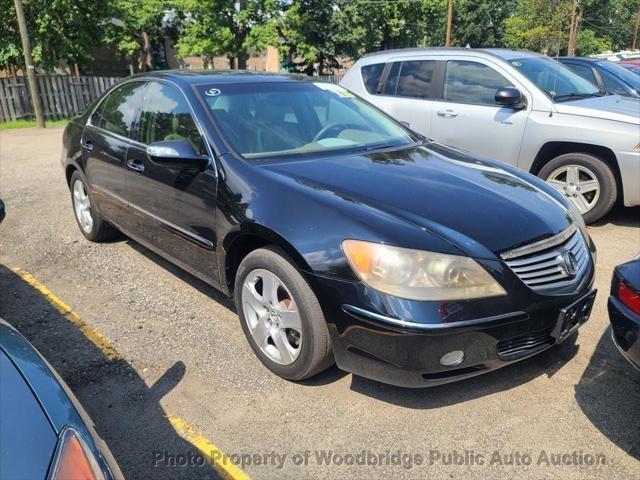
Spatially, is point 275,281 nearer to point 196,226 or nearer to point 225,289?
point 225,289

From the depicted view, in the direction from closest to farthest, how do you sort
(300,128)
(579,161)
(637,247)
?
(300,128), (637,247), (579,161)

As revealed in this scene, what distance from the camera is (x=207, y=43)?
2731 centimetres

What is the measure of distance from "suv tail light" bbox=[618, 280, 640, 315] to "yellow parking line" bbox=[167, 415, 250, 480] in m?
1.83

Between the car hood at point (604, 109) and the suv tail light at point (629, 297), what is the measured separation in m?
3.45

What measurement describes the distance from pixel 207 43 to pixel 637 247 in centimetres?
2593

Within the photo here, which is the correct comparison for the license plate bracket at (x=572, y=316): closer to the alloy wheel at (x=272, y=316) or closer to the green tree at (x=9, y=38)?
the alloy wheel at (x=272, y=316)

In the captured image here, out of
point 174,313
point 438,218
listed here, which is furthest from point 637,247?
point 174,313

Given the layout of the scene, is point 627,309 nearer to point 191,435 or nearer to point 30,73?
point 191,435

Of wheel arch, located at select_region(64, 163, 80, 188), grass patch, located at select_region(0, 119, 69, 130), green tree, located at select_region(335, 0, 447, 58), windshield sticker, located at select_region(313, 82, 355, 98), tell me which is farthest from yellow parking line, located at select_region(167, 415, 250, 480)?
green tree, located at select_region(335, 0, 447, 58)

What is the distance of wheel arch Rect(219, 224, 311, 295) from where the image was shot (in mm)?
2711

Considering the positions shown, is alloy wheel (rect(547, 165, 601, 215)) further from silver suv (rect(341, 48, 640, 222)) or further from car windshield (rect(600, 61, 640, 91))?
car windshield (rect(600, 61, 640, 91))

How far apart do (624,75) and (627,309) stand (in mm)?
8995

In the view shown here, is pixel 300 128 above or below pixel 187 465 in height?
above

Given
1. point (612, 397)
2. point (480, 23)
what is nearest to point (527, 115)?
point (612, 397)
